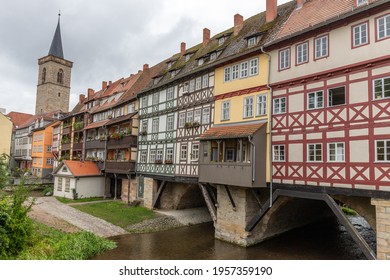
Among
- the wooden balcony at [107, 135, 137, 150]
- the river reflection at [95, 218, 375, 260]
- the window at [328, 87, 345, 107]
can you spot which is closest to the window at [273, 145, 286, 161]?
the window at [328, 87, 345, 107]

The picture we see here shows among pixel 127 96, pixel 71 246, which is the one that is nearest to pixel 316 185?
pixel 71 246

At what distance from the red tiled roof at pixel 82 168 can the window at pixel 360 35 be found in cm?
2686

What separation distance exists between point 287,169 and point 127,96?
69.6 ft

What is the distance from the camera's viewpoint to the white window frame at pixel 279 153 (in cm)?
1471

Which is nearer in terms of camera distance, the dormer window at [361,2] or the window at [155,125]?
the dormer window at [361,2]

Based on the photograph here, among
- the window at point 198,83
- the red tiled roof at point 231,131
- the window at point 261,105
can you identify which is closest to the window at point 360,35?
the window at point 261,105

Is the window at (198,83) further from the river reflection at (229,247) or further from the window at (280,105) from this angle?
the river reflection at (229,247)

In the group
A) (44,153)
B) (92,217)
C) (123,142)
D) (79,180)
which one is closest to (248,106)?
(92,217)

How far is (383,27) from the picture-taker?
11.5 metres

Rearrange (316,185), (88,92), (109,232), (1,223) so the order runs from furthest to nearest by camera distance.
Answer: (88,92), (109,232), (316,185), (1,223)

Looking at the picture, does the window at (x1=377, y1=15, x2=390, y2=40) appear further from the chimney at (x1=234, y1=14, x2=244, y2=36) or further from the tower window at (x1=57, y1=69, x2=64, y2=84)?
the tower window at (x1=57, y1=69, x2=64, y2=84)

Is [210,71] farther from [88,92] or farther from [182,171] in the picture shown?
[88,92]

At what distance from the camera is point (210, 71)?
1978 centimetres

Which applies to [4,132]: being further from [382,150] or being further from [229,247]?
[382,150]
